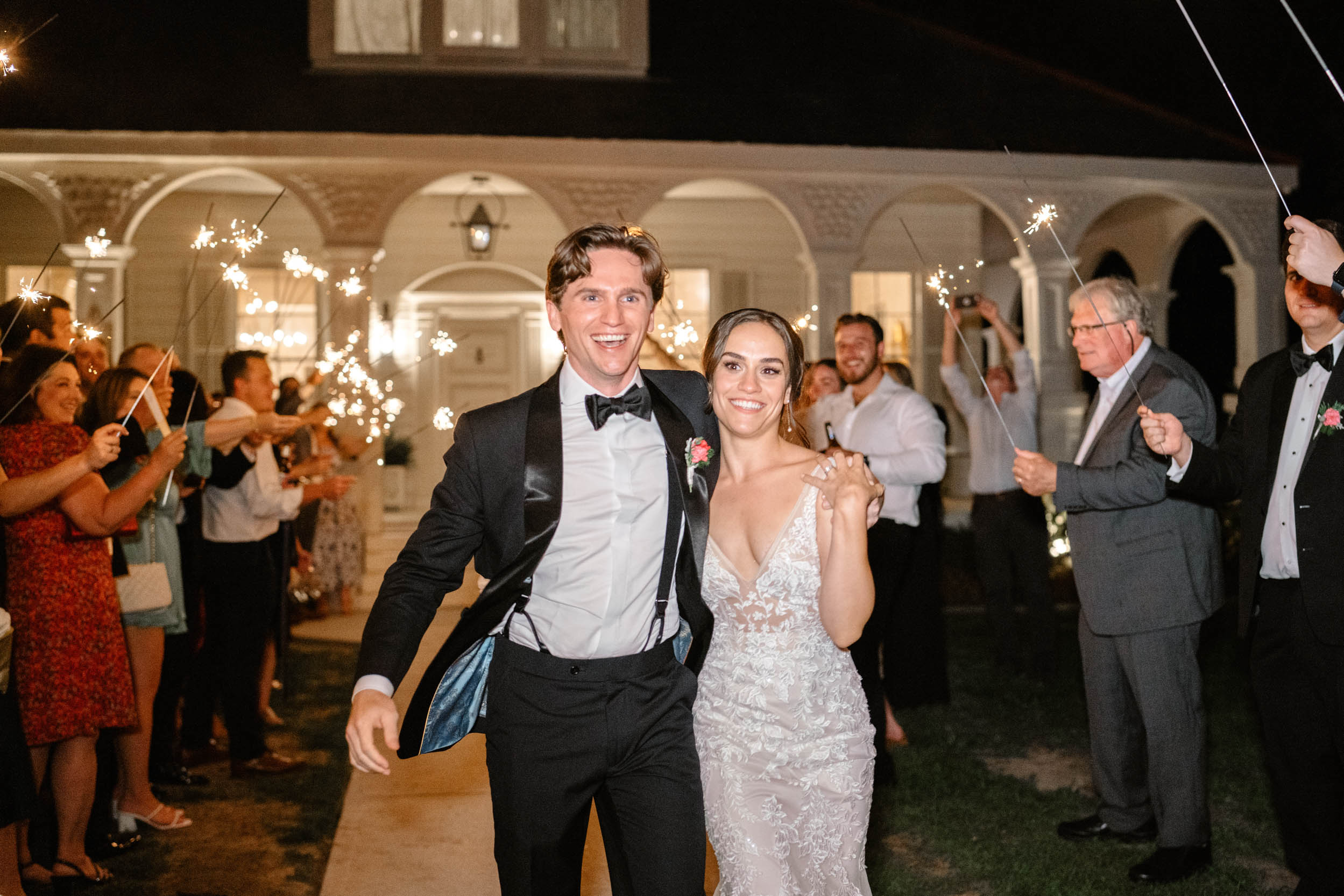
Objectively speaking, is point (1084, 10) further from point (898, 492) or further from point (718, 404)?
point (718, 404)

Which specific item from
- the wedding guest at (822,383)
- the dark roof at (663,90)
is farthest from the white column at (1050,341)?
the wedding guest at (822,383)

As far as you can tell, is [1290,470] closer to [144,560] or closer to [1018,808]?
[1018,808]

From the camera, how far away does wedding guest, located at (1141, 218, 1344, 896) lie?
3658mm

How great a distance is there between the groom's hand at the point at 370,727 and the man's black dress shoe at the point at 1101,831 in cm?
350

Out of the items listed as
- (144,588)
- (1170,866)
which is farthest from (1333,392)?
(144,588)

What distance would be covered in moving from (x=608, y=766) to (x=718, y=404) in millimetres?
987

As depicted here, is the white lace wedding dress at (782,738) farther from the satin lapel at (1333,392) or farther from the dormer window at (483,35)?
the dormer window at (483,35)

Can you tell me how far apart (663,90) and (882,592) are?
24.3 ft

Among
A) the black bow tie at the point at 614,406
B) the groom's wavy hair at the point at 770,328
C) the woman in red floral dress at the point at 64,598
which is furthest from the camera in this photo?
the woman in red floral dress at the point at 64,598

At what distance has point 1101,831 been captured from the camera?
478 cm

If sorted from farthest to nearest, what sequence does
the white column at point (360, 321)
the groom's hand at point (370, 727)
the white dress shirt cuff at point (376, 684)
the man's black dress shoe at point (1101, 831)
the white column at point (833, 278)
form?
1. the white column at point (833, 278)
2. the white column at point (360, 321)
3. the man's black dress shoe at point (1101, 831)
4. the white dress shirt cuff at point (376, 684)
5. the groom's hand at point (370, 727)

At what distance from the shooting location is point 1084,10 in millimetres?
19188

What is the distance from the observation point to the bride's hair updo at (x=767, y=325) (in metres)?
2.95

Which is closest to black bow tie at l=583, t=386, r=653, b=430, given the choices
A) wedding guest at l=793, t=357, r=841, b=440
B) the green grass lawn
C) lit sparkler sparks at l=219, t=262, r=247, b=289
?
lit sparkler sparks at l=219, t=262, r=247, b=289
